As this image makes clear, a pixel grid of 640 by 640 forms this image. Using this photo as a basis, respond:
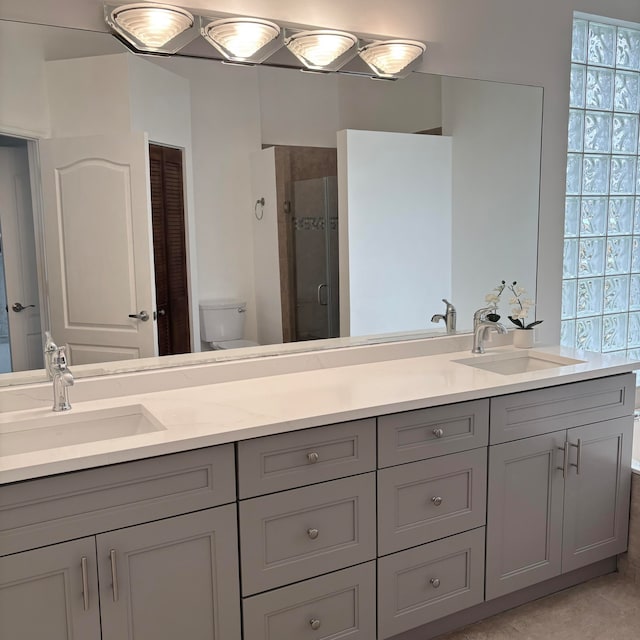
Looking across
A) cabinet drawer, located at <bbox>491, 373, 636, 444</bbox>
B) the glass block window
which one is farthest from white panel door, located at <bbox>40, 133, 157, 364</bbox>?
the glass block window

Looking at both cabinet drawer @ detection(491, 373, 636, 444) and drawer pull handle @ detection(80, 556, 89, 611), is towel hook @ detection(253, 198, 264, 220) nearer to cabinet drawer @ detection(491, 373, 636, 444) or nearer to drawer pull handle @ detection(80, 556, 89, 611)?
cabinet drawer @ detection(491, 373, 636, 444)

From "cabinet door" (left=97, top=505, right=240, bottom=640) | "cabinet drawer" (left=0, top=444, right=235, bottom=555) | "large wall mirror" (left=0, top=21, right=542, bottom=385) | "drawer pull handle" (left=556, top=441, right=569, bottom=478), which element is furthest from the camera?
"drawer pull handle" (left=556, top=441, right=569, bottom=478)

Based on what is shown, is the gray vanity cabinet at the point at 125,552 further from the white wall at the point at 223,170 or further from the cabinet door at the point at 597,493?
the cabinet door at the point at 597,493

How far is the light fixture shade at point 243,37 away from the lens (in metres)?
2.10

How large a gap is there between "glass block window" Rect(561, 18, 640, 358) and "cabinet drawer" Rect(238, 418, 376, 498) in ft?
5.93

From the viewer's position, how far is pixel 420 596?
6.75ft

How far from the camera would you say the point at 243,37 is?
7.00 ft

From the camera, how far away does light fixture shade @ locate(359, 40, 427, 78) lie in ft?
7.88

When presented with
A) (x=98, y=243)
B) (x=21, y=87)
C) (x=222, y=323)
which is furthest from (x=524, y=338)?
(x=21, y=87)

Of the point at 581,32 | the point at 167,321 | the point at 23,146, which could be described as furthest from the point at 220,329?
the point at 581,32

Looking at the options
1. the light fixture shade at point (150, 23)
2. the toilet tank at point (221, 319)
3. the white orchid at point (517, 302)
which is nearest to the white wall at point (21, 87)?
the light fixture shade at point (150, 23)

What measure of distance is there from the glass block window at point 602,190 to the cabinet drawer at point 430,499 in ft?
4.74

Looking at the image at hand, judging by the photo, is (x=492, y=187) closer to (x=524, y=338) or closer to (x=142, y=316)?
(x=524, y=338)

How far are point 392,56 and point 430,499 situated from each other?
1652 millimetres
